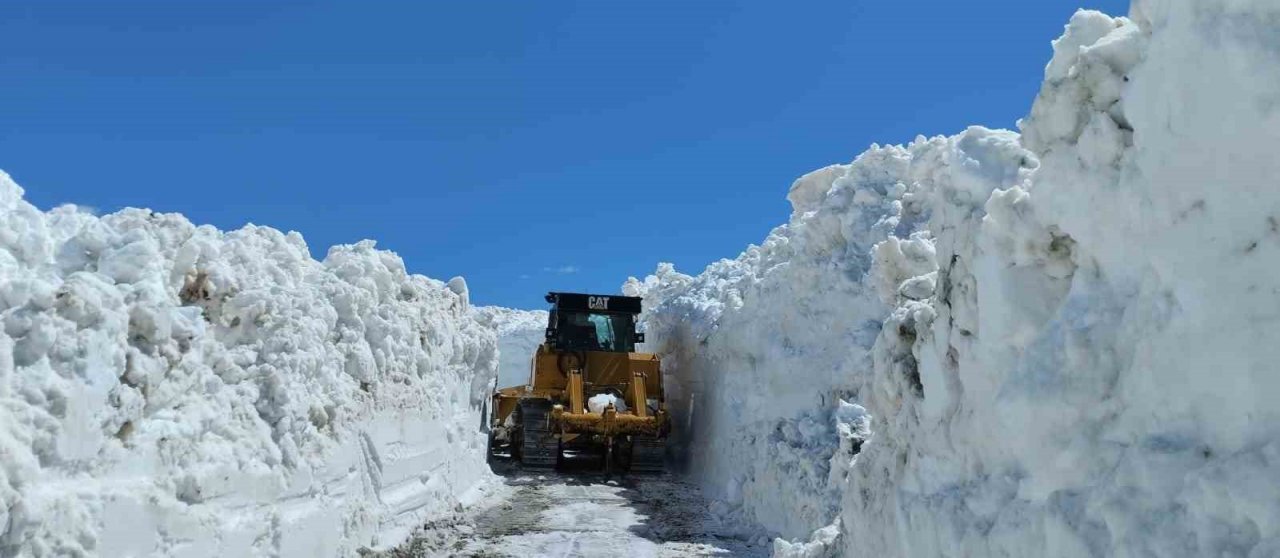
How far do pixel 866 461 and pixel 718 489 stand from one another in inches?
290

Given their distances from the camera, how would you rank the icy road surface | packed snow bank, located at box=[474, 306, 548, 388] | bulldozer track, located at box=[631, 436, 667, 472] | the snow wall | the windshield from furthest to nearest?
packed snow bank, located at box=[474, 306, 548, 388]
the windshield
bulldozer track, located at box=[631, 436, 667, 472]
the icy road surface
the snow wall

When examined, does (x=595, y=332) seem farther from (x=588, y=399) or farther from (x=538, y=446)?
(x=538, y=446)

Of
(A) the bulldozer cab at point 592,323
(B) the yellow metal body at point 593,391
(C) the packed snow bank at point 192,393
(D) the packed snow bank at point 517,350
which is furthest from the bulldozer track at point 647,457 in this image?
(D) the packed snow bank at point 517,350

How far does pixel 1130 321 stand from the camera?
3.15 metres

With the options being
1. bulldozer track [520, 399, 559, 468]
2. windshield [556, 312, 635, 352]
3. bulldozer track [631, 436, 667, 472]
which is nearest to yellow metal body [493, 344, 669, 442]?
windshield [556, 312, 635, 352]

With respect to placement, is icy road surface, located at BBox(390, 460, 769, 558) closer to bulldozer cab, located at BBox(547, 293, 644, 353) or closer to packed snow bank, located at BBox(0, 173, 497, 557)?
packed snow bank, located at BBox(0, 173, 497, 557)

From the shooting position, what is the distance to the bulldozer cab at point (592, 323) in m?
16.3

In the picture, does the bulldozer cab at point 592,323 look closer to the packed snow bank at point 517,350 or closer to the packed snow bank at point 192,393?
the packed snow bank at point 192,393

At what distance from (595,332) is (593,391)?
1252 millimetres

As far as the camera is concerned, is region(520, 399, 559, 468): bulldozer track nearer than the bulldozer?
No

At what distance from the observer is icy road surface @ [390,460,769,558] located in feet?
27.3

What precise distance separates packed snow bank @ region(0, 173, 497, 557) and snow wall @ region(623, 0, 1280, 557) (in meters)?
3.33

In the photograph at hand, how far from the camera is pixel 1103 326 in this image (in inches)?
129

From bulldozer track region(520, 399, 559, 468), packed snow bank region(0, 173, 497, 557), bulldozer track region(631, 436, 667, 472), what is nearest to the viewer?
packed snow bank region(0, 173, 497, 557)
